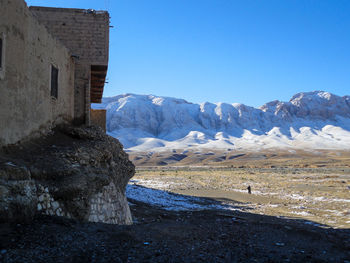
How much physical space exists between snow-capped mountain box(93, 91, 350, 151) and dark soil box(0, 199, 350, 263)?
11734cm

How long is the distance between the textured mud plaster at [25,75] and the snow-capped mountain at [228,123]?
115661mm

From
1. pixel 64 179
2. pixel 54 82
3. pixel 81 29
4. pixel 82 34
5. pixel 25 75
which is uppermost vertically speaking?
pixel 81 29

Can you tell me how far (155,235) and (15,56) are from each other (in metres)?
5.09

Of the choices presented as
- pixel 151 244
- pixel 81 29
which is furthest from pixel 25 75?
pixel 81 29

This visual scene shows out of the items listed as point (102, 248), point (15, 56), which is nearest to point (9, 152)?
point (15, 56)

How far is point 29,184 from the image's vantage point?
253 inches

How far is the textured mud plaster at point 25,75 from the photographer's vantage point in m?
7.30

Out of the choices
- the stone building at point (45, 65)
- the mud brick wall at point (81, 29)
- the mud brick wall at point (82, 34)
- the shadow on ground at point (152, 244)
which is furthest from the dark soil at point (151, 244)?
the mud brick wall at point (81, 29)

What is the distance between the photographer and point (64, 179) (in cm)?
774

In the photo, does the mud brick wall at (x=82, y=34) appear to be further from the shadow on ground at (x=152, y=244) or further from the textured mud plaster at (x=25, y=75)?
the shadow on ground at (x=152, y=244)

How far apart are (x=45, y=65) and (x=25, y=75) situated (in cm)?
141

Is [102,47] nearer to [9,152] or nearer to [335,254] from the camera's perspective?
[9,152]

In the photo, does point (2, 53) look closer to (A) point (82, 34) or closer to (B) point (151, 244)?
(B) point (151, 244)

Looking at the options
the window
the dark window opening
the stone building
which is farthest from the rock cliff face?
the window
